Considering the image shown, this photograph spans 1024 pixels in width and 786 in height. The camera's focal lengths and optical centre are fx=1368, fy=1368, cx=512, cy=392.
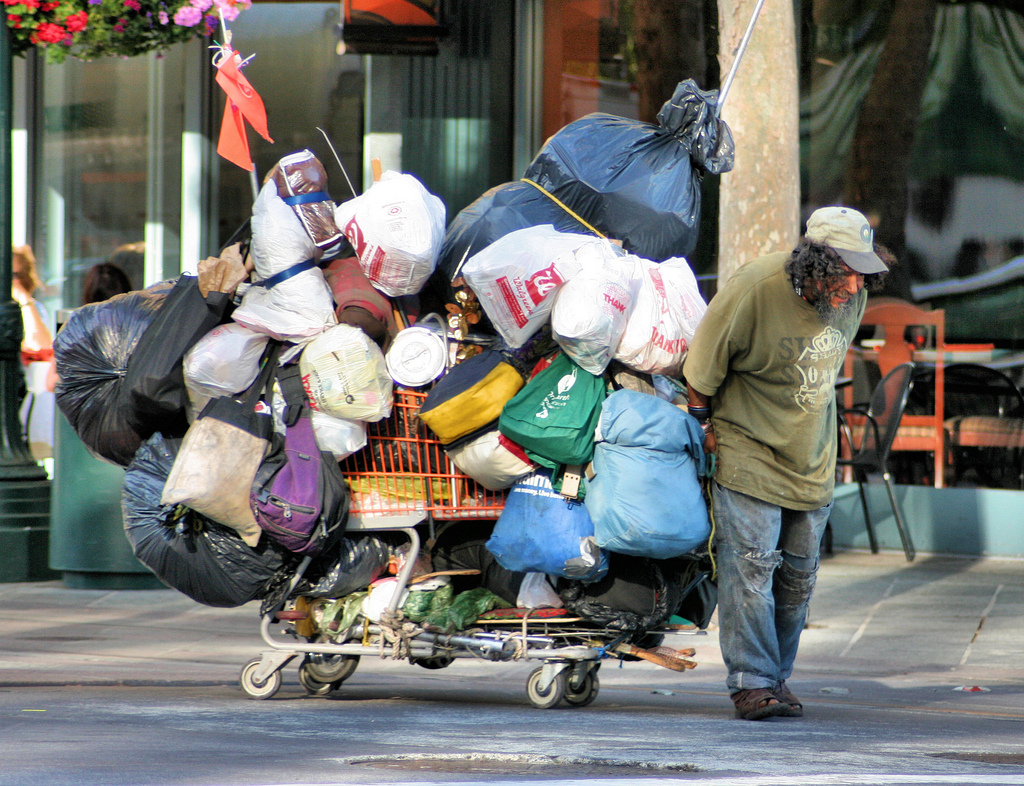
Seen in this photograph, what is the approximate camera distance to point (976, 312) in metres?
9.69

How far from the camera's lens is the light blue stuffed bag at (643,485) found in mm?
4652

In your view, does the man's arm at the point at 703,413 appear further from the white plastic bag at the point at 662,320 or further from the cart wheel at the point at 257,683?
the cart wheel at the point at 257,683

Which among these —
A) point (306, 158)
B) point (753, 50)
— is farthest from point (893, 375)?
point (306, 158)

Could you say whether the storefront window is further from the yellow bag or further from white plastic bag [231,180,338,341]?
the yellow bag

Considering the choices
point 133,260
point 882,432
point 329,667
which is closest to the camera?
point 329,667

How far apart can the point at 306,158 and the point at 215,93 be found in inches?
271

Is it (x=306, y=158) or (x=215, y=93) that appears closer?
(x=306, y=158)

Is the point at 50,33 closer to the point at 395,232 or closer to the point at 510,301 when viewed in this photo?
the point at 395,232

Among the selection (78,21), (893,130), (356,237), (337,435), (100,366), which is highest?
(78,21)

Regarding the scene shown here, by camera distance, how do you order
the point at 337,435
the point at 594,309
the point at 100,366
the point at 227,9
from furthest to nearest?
the point at 227,9
the point at 100,366
the point at 337,435
the point at 594,309

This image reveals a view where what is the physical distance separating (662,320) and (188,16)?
13.6 feet

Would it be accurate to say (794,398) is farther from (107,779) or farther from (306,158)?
(107,779)

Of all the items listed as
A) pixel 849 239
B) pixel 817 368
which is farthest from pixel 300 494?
pixel 849 239

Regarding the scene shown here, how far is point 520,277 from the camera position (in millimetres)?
4723
